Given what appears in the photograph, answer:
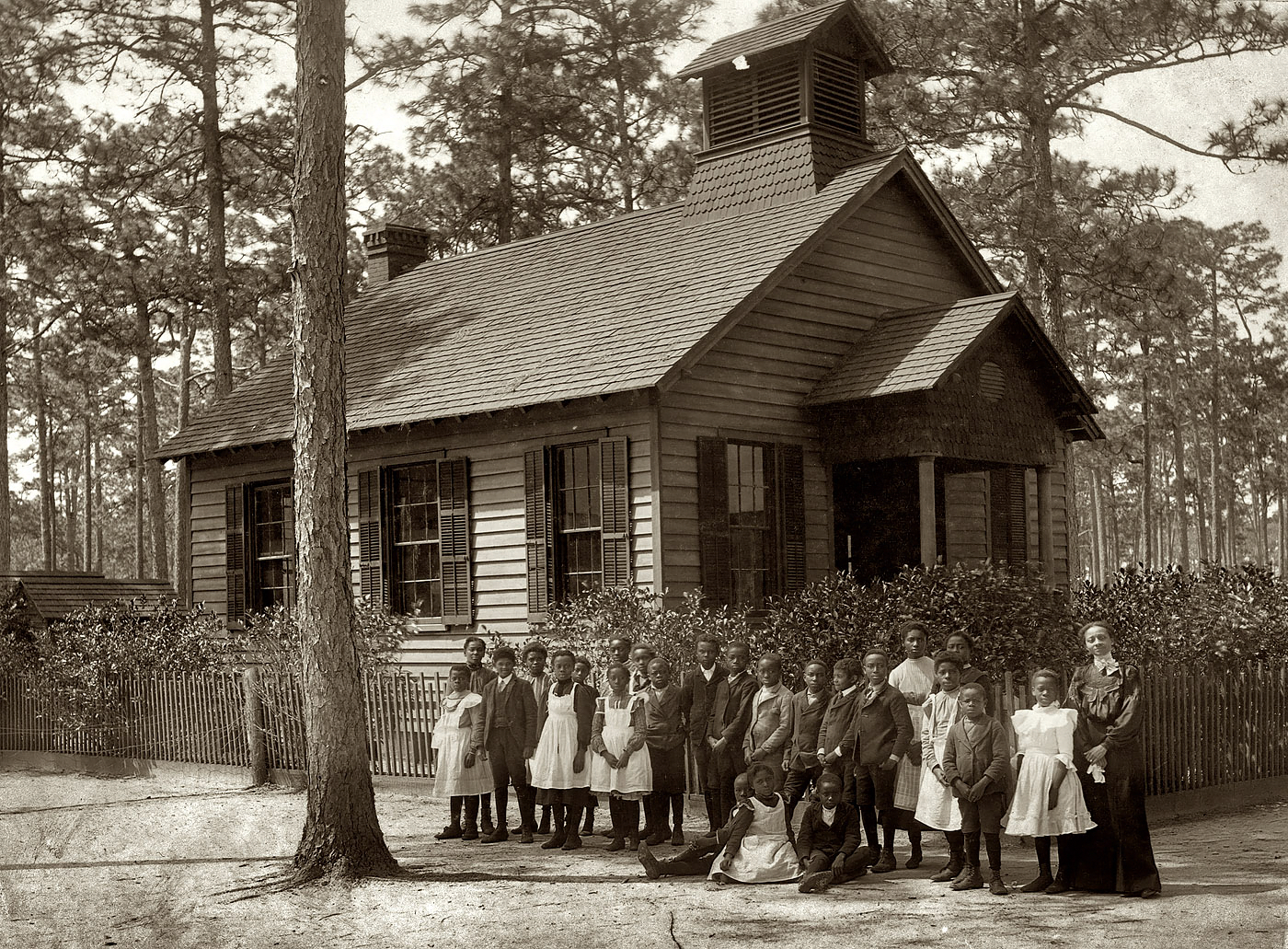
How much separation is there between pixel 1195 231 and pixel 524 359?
2654 centimetres

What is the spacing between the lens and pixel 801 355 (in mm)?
17938

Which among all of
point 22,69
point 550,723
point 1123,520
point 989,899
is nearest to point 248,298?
point 22,69

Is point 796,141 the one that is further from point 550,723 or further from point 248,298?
point 248,298

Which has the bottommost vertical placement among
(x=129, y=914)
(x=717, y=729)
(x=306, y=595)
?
(x=129, y=914)

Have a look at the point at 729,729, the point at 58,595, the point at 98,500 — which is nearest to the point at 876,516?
the point at 729,729

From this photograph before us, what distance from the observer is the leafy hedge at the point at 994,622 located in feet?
44.3

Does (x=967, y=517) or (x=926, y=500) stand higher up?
(x=926, y=500)

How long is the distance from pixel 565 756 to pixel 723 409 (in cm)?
645

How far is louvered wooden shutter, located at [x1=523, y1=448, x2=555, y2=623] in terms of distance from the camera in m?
17.4

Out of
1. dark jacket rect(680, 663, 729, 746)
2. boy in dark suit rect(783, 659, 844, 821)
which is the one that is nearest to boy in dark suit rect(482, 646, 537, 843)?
dark jacket rect(680, 663, 729, 746)

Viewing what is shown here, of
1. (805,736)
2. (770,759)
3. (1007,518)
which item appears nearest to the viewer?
(770,759)

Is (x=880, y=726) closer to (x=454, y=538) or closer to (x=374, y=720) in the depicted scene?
(x=374, y=720)

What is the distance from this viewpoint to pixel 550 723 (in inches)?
456

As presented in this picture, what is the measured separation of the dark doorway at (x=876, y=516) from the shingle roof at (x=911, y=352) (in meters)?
1.06
